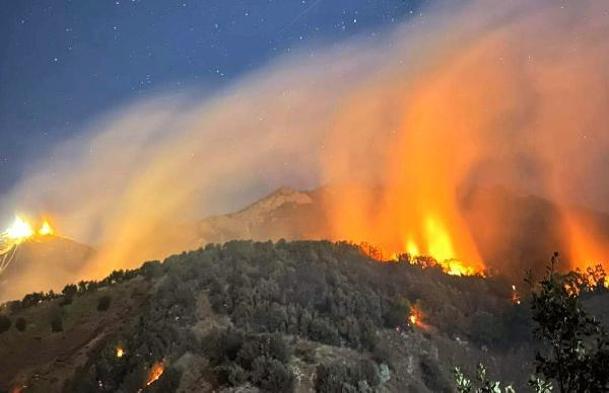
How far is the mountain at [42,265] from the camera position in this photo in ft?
250

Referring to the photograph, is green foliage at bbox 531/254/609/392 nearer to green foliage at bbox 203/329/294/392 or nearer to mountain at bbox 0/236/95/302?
green foliage at bbox 203/329/294/392

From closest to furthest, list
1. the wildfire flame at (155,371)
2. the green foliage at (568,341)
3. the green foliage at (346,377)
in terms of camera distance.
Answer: the green foliage at (568,341), the green foliage at (346,377), the wildfire flame at (155,371)

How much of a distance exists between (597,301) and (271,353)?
36.4 metres

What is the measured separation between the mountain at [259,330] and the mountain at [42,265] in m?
46.3

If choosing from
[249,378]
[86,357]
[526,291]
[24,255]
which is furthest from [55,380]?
[24,255]

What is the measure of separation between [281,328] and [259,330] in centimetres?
115

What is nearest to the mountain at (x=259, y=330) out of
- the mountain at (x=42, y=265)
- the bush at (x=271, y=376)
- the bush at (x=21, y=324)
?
the bush at (x=271, y=376)

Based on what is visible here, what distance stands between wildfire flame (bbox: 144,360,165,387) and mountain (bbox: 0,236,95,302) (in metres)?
61.6

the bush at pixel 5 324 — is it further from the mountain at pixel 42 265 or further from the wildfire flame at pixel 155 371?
the mountain at pixel 42 265

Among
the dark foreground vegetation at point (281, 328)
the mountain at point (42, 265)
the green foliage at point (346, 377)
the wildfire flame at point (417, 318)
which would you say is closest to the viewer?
the green foliage at point (346, 377)

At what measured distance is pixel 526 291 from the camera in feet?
182

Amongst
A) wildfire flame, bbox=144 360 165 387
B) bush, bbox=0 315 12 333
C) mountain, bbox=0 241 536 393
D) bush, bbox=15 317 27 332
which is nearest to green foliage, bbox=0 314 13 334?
bush, bbox=0 315 12 333

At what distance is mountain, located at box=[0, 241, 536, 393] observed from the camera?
20.9 metres

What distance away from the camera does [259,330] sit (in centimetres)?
2556
